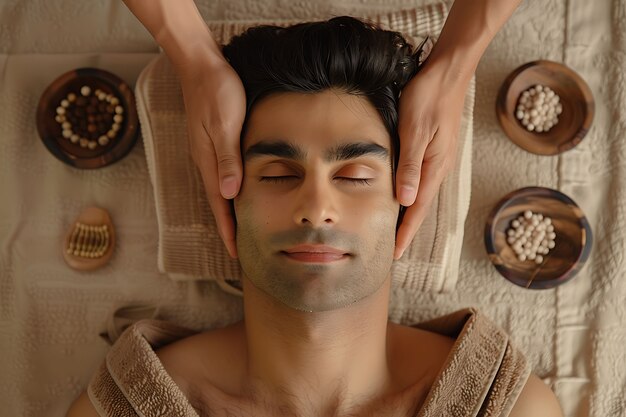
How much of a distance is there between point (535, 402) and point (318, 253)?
1.98 feet

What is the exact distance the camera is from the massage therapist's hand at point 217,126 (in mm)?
1279

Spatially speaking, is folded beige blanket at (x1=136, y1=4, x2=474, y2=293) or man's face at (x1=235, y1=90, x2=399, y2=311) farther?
folded beige blanket at (x1=136, y1=4, x2=474, y2=293)

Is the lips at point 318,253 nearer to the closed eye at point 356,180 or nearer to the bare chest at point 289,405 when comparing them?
the closed eye at point 356,180

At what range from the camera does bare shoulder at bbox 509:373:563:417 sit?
4.48ft

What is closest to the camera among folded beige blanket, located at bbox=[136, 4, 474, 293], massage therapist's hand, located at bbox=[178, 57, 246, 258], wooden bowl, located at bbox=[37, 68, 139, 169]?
massage therapist's hand, located at bbox=[178, 57, 246, 258]

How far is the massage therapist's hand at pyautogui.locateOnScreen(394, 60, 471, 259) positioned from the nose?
154mm

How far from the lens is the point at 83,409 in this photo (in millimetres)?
1398

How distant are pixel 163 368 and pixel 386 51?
824mm

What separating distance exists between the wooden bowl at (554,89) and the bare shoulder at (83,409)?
1.19 metres

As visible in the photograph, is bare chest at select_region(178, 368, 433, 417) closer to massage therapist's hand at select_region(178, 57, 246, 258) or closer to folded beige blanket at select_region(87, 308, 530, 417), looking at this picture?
folded beige blanket at select_region(87, 308, 530, 417)

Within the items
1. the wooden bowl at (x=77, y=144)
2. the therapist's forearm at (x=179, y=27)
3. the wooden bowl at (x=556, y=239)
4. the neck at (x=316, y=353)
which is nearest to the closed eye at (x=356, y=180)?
the neck at (x=316, y=353)

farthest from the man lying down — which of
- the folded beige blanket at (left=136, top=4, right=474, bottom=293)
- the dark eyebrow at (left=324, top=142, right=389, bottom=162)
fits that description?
the folded beige blanket at (left=136, top=4, right=474, bottom=293)

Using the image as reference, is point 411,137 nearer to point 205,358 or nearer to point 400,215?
point 400,215

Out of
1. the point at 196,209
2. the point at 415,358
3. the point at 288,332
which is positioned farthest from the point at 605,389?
the point at 196,209
